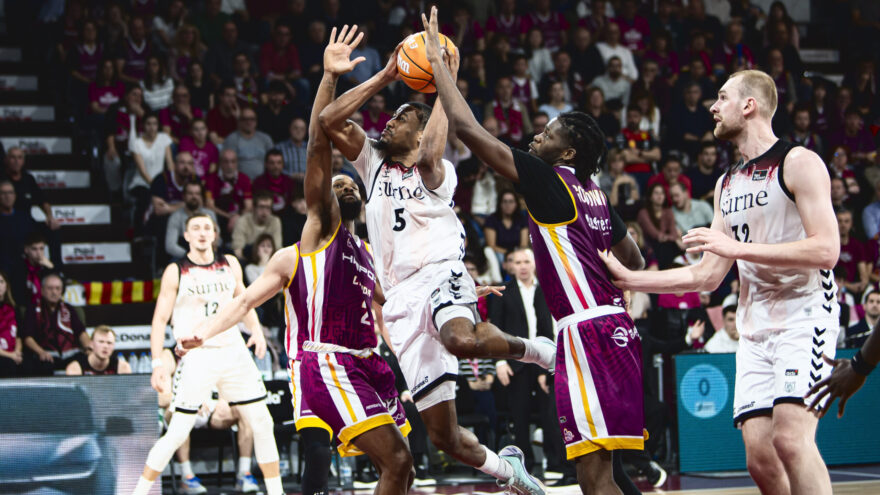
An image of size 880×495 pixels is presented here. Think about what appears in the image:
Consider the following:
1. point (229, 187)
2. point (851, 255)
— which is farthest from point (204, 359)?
point (851, 255)

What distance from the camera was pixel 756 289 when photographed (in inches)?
185

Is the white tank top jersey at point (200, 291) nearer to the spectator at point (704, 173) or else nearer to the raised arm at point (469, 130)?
the raised arm at point (469, 130)

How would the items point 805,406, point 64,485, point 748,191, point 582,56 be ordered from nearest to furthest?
point 805,406, point 748,191, point 64,485, point 582,56

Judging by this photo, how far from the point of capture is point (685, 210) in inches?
505

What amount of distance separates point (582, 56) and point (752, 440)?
11595mm

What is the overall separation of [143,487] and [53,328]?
3000 mm

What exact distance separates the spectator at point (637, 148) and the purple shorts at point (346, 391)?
895 cm

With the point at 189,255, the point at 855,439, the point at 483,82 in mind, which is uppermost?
the point at 483,82

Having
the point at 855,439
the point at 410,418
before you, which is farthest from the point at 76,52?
the point at 855,439

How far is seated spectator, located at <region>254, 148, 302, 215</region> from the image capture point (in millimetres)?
12312

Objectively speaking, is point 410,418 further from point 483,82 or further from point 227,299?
point 483,82

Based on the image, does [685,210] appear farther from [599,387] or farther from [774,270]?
[599,387]

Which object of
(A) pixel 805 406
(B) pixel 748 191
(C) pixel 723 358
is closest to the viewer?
(A) pixel 805 406

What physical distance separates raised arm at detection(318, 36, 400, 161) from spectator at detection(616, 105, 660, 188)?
843 cm
